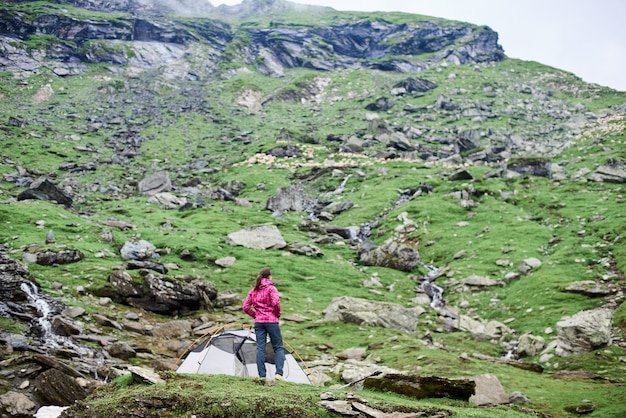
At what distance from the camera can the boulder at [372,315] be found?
29.8 m

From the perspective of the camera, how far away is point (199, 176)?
8388 cm

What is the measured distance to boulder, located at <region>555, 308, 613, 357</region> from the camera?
23.3m

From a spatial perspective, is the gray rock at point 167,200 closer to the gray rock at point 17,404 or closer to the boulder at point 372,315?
the boulder at point 372,315

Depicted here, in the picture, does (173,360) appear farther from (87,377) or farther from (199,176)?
(199,176)

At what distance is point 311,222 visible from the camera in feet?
197

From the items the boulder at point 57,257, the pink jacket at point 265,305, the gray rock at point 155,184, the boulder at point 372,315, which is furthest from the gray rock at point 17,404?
the gray rock at point 155,184

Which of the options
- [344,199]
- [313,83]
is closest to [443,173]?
[344,199]

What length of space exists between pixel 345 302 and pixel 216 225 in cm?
2558

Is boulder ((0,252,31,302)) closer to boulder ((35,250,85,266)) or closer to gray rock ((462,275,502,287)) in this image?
boulder ((35,250,85,266))

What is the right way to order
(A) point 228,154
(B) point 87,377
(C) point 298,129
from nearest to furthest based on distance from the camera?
1. (B) point 87,377
2. (A) point 228,154
3. (C) point 298,129

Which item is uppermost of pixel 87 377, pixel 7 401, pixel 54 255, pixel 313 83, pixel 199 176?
pixel 313 83

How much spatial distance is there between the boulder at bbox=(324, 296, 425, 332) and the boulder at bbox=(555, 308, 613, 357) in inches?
357

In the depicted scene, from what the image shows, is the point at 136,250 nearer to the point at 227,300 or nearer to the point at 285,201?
the point at 227,300

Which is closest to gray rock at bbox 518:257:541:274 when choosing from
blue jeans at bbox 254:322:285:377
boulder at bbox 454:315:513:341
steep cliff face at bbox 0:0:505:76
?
boulder at bbox 454:315:513:341
